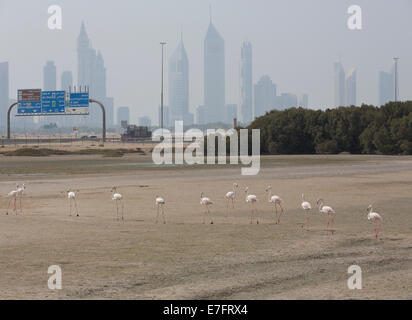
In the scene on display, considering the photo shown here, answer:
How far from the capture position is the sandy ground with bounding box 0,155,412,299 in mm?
12562

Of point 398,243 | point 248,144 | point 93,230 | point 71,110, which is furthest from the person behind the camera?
point 71,110

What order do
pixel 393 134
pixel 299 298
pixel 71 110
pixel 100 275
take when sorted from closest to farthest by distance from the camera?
pixel 299 298 → pixel 100 275 → pixel 393 134 → pixel 71 110

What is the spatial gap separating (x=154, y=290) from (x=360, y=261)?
5.04 meters

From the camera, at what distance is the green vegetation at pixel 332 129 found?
82.2 metres

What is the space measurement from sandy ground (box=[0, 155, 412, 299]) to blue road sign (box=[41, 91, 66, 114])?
87761 mm

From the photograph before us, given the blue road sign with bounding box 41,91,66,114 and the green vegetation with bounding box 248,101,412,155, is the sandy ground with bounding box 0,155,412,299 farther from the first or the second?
the blue road sign with bounding box 41,91,66,114

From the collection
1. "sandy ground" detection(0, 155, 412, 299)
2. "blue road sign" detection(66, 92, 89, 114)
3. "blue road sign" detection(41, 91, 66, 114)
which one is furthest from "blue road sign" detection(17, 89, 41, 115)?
"sandy ground" detection(0, 155, 412, 299)

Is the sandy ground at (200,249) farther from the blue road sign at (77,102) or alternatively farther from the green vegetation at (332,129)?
the blue road sign at (77,102)

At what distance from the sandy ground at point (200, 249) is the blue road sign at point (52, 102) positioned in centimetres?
8776

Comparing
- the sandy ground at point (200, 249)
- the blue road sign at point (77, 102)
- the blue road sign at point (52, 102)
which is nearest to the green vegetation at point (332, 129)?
the blue road sign at point (77, 102)

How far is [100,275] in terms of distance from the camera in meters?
13.8
